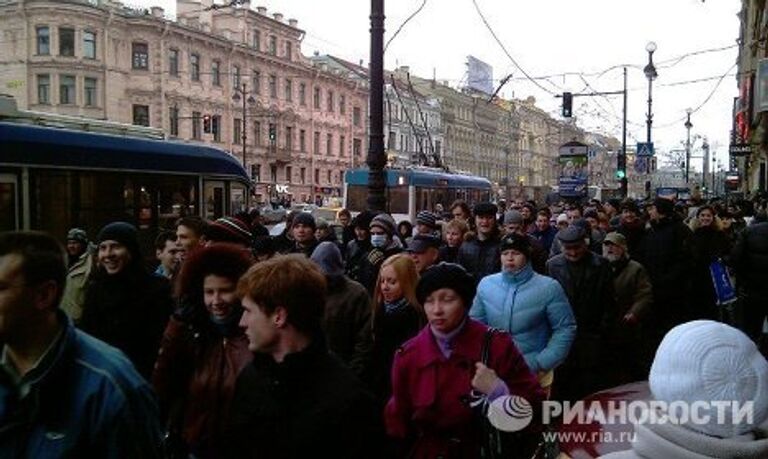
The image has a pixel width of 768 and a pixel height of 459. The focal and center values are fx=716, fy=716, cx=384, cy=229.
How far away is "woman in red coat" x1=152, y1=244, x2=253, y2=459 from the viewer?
3.11 meters

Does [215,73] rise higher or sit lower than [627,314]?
higher

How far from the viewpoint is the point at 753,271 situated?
23.4ft

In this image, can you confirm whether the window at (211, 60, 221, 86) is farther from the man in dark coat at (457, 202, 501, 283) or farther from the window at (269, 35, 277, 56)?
the man in dark coat at (457, 202, 501, 283)

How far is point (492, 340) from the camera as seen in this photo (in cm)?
332

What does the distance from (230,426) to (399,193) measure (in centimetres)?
2066

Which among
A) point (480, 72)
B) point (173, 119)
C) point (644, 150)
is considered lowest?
point (644, 150)

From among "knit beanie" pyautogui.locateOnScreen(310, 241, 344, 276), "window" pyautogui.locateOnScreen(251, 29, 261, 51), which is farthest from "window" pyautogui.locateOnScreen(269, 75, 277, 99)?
"knit beanie" pyautogui.locateOnScreen(310, 241, 344, 276)

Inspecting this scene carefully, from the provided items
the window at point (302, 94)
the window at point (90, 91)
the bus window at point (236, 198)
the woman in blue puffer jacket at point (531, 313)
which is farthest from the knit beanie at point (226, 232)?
the window at point (302, 94)

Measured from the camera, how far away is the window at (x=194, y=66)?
54341 millimetres

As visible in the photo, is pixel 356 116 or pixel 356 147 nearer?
pixel 356 116

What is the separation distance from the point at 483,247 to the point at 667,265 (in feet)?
7.89

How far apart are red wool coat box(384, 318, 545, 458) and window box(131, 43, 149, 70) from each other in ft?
171

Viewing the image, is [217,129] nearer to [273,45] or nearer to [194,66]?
[194,66]

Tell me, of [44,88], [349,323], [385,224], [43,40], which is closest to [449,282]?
[349,323]
